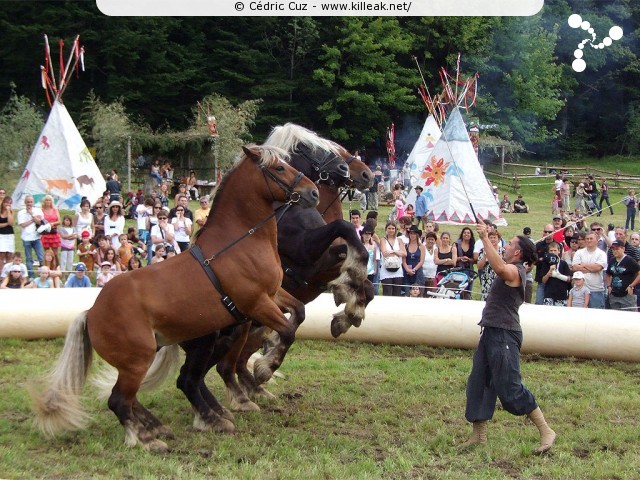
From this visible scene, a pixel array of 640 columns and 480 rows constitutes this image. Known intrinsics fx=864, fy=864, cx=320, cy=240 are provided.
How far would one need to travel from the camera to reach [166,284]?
6547 mm

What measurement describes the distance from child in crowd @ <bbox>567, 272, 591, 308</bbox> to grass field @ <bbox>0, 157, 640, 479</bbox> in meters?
2.19

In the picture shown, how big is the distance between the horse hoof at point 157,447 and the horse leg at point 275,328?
0.88 m

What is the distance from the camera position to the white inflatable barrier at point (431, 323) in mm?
9859

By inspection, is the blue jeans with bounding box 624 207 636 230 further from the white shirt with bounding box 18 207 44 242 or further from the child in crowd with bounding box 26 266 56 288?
the child in crowd with bounding box 26 266 56 288

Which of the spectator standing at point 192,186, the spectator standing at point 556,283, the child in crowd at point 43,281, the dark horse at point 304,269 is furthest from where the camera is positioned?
the spectator standing at point 192,186

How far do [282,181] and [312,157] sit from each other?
1456mm

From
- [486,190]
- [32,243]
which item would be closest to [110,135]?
[486,190]

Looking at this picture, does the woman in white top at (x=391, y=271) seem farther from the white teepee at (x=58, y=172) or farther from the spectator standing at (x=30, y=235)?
the white teepee at (x=58, y=172)

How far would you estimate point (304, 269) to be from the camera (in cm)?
781

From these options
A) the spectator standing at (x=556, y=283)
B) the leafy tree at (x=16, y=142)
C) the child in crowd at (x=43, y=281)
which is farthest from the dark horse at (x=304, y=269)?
the leafy tree at (x=16, y=142)

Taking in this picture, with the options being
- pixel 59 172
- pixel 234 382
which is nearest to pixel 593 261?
pixel 234 382

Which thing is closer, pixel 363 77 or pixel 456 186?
pixel 456 186

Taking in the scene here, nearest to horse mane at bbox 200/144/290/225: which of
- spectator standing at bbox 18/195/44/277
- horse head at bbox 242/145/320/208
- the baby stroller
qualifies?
horse head at bbox 242/145/320/208

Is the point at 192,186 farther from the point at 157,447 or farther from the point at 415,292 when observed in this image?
the point at 157,447
